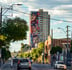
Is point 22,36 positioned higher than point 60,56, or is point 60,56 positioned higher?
point 22,36

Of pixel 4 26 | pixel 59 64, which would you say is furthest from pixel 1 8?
pixel 59 64

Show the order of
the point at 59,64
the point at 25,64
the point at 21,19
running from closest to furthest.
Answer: the point at 25,64 < the point at 59,64 < the point at 21,19

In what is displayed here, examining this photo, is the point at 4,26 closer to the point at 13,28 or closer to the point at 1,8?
the point at 13,28

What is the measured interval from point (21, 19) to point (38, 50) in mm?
103035

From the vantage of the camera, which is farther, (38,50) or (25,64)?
(38,50)

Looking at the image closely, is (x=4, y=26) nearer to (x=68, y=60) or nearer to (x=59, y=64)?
(x=59, y=64)

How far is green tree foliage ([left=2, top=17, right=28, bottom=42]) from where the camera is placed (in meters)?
57.0

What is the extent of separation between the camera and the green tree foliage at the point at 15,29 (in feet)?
187

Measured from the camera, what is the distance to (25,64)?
144ft

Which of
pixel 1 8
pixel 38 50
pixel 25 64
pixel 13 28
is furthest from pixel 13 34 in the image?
pixel 38 50

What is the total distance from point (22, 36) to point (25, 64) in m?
18.7

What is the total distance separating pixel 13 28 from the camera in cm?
5759

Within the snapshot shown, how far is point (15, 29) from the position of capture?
5862 centimetres

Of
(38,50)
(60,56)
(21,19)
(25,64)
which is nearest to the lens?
(25,64)
